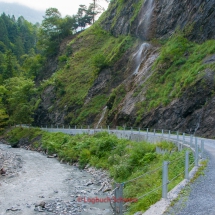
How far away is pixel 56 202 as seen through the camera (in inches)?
615

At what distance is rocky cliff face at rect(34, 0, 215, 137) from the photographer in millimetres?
27094

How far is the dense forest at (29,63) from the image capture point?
54.1m

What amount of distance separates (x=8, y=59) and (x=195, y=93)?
175ft

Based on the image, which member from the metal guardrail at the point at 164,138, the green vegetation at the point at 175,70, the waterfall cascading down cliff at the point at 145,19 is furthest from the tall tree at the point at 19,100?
the green vegetation at the point at 175,70

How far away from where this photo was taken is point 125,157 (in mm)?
20875

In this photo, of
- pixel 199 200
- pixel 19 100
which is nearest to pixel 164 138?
pixel 199 200

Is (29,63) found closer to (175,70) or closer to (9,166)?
(175,70)

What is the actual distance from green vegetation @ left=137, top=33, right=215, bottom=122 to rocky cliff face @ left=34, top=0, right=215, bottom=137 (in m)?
0.17

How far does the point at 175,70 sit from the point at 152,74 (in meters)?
3.39

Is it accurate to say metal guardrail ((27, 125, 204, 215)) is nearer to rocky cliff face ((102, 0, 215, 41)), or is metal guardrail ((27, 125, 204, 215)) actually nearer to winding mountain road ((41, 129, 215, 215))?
winding mountain road ((41, 129, 215, 215))

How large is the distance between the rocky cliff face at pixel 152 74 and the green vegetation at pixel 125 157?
578cm

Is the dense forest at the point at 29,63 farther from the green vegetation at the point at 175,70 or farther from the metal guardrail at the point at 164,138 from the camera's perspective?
the green vegetation at the point at 175,70

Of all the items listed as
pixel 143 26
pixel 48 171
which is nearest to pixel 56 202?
pixel 48 171

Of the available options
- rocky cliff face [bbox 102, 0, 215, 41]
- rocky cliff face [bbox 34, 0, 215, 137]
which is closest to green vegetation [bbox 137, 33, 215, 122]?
rocky cliff face [bbox 34, 0, 215, 137]
